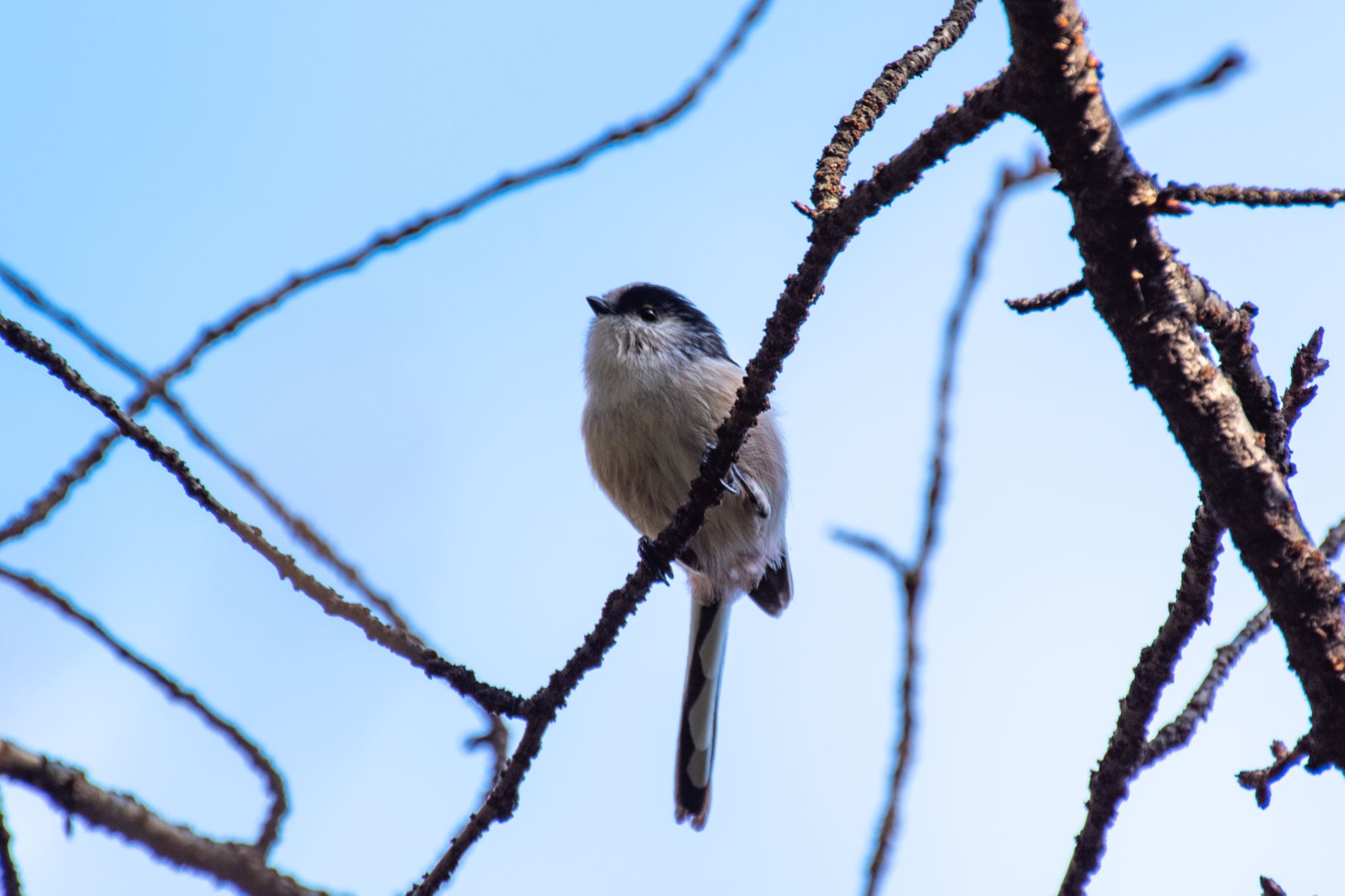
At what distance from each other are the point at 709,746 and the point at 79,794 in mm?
3032

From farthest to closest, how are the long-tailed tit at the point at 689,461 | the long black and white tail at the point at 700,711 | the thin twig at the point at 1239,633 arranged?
the long black and white tail at the point at 700,711
the long-tailed tit at the point at 689,461
the thin twig at the point at 1239,633

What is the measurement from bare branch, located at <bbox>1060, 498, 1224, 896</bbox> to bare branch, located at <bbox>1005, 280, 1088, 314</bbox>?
372 mm

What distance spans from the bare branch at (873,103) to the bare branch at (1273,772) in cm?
105

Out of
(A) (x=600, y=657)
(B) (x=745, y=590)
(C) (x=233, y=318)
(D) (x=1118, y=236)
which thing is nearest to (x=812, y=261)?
(D) (x=1118, y=236)

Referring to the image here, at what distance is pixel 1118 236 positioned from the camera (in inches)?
53.7

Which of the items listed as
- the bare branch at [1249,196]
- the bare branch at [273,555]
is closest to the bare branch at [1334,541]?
the bare branch at [1249,196]

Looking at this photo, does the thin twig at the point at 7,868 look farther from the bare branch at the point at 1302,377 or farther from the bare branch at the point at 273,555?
the bare branch at the point at 1302,377

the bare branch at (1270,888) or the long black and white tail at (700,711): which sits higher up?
the long black and white tail at (700,711)

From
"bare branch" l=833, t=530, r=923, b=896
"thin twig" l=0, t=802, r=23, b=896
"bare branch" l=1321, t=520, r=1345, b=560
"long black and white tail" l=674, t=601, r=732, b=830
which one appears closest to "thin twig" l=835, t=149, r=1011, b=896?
"bare branch" l=833, t=530, r=923, b=896

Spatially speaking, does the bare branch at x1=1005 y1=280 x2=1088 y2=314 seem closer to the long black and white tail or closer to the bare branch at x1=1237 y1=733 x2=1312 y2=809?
the bare branch at x1=1237 y1=733 x2=1312 y2=809

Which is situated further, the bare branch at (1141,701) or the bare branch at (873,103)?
the bare branch at (873,103)

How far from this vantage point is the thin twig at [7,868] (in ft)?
4.47

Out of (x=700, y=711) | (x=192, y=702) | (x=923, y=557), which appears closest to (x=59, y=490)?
(x=192, y=702)

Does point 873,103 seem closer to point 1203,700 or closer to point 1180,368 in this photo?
point 1180,368
